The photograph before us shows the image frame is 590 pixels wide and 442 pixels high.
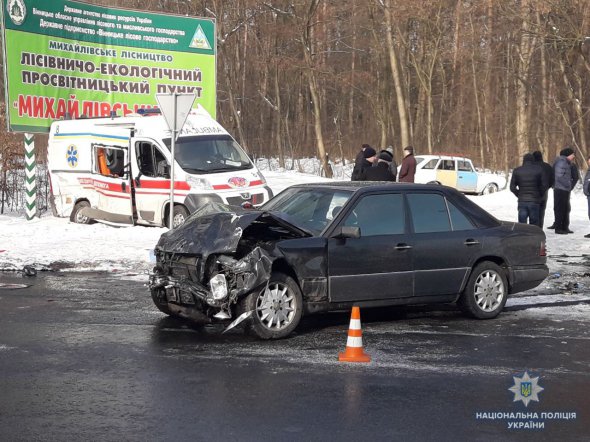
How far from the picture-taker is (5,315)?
990 cm

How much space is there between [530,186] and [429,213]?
813 cm

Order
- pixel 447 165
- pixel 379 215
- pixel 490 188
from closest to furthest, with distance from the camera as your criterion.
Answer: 1. pixel 379 215
2. pixel 447 165
3. pixel 490 188

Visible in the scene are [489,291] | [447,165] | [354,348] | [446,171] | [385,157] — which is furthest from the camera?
[447,165]

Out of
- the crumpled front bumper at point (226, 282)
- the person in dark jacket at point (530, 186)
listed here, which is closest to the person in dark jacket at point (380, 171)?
the person in dark jacket at point (530, 186)

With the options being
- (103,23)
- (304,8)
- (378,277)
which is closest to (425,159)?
(304,8)

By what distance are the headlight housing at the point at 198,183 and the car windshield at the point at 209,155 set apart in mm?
233

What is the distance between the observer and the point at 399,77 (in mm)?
42062

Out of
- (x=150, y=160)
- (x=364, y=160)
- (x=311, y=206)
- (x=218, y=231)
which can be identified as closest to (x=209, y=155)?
(x=150, y=160)

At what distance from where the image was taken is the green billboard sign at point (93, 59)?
22062 millimetres

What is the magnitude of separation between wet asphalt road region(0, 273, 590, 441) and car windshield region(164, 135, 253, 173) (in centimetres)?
851

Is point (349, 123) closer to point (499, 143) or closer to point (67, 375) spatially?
point (499, 143)

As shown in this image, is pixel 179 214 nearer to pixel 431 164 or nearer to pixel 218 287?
pixel 218 287

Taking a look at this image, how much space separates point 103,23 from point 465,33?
26.7 m

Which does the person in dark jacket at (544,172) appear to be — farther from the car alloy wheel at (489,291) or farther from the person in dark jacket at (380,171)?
the car alloy wheel at (489,291)
